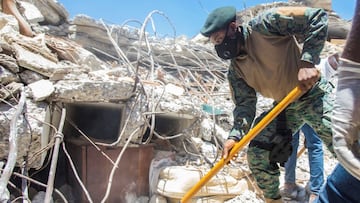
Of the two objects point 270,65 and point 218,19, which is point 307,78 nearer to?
point 270,65

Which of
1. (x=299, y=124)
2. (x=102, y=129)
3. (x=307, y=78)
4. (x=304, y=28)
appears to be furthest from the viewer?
(x=102, y=129)

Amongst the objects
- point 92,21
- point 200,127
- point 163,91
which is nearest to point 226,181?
point 200,127

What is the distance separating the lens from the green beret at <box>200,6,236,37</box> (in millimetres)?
2223

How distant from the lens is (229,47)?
2.30 meters

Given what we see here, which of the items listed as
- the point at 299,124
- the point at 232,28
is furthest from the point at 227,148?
the point at 232,28

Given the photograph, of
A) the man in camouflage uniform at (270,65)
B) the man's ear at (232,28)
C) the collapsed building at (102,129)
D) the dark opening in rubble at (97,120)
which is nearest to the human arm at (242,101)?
the man in camouflage uniform at (270,65)

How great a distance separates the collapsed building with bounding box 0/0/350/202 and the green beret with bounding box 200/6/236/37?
39.3 inches

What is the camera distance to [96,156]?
327cm

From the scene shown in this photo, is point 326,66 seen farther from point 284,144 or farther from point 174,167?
point 174,167

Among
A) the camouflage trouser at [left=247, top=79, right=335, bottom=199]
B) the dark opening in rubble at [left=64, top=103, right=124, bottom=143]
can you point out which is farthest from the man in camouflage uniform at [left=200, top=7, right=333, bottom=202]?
the dark opening in rubble at [left=64, top=103, right=124, bottom=143]

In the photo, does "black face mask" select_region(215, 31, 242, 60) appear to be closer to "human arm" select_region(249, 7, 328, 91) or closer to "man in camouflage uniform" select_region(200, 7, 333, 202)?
"man in camouflage uniform" select_region(200, 7, 333, 202)

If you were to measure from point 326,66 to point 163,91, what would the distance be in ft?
4.89

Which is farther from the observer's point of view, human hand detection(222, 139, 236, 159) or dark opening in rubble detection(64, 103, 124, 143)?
dark opening in rubble detection(64, 103, 124, 143)

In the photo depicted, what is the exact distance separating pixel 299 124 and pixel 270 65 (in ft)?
1.62
